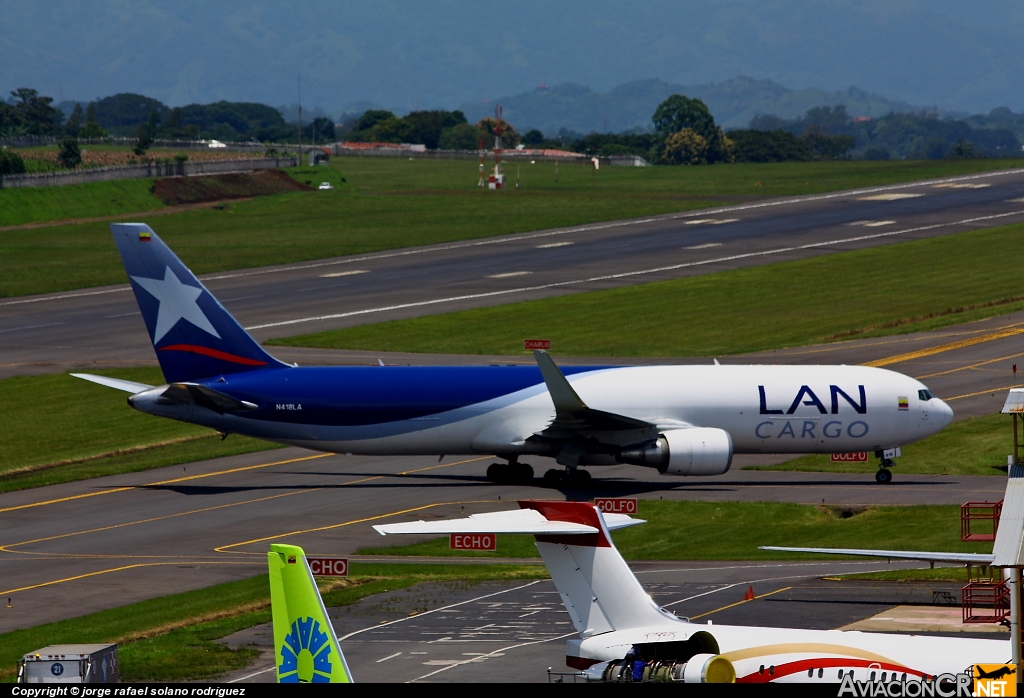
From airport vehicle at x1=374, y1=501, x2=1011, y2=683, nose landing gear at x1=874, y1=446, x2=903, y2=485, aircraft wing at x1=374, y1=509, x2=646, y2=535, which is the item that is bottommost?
nose landing gear at x1=874, y1=446, x2=903, y2=485

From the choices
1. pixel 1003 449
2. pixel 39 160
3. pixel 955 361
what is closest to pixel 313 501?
pixel 1003 449

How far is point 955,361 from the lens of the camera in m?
77.2

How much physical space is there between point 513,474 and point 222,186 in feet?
400

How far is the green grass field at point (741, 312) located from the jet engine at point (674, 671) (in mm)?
57016

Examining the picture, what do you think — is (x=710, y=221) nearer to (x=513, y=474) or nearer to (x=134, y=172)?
(x=134, y=172)

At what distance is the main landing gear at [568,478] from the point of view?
54188mm

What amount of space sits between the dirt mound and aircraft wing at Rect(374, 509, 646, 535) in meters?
137

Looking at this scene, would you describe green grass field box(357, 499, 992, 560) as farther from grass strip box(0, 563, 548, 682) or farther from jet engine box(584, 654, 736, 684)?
jet engine box(584, 654, 736, 684)

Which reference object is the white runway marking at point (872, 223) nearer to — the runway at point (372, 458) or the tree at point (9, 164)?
the runway at point (372, 458)

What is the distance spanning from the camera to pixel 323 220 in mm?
153500

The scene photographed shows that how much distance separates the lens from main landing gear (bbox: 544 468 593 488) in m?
54.2

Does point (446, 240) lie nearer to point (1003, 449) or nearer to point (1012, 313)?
point (1012, 313)

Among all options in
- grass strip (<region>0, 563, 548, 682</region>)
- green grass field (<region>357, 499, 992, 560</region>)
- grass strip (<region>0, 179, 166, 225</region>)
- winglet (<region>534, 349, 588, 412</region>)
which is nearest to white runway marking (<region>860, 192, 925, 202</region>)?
grass strip (<region>0, 179, 166, 225</region>)

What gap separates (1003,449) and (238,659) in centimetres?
3627
